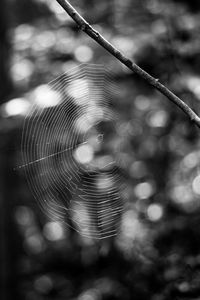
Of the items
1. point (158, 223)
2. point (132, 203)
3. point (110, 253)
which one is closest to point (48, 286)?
point (110, 253)

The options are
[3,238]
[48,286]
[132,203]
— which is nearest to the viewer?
[132,203]

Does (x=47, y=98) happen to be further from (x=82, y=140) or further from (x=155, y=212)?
(x=155, y=212)

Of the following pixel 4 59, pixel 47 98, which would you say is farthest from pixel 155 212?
pixel 4 59

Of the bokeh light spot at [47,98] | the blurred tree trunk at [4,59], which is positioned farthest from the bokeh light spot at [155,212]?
the blurred tree trunk at [4,59]

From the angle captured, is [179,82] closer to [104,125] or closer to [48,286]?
[104,125]

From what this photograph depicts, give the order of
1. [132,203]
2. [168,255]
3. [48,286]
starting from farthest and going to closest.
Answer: [48,286] → [132,203] → [168,255]

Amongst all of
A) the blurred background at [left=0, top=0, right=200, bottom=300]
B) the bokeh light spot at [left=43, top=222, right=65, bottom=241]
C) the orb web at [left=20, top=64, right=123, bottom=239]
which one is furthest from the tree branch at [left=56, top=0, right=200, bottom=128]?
the bokeh light spot at [left=43, top=222, right=65, bottom=241]
